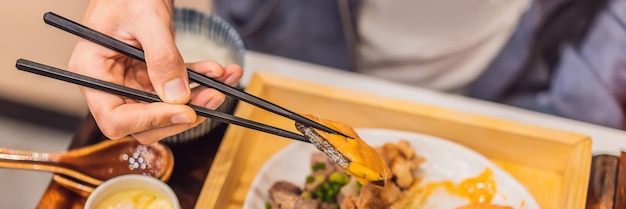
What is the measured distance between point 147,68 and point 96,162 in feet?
1.10

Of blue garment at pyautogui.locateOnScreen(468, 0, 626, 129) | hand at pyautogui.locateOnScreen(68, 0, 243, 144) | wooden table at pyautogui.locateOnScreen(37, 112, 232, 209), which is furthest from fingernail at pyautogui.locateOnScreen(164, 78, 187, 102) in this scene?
blue garment at pyautogui.locateOnScreen(468, 0, 626, 129)

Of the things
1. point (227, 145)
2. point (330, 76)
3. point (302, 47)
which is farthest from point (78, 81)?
point (302, 47)

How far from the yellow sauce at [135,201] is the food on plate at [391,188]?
10.0 inches

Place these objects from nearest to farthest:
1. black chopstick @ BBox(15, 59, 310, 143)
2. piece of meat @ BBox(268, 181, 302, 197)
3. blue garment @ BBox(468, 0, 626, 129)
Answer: black chopstick @ BBox(15, 59, 310, 143) → piece of meat @ BBox(268, 181, 302, 197) → blue garment @ BBox(468, 0, 626, 129)

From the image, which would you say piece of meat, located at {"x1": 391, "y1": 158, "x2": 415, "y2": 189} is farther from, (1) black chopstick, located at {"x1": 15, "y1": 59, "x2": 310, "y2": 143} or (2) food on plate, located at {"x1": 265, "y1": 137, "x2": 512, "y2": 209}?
(1) black chopstick, located at {"x1": 15, "y1": 59, "x2": 310, "y2": 143}

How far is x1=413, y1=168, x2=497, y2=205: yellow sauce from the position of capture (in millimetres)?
1532

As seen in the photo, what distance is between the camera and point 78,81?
1187 millimetres

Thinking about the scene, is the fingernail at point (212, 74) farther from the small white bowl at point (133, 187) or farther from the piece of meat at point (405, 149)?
the piece of meat at point (405, 149)

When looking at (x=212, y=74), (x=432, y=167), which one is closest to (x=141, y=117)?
(x=212, y=74)

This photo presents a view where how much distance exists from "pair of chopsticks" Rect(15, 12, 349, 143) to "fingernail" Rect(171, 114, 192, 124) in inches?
1.2

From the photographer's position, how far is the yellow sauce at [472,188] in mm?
1532

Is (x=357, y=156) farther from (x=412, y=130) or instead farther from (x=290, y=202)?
(x=412, y=130)

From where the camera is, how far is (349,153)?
4.15ft

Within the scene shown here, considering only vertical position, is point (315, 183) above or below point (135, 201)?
above
